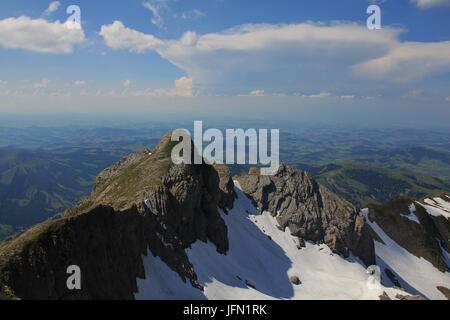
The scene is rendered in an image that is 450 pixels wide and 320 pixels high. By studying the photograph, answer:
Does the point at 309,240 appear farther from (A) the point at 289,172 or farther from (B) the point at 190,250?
(B) the point at 190,250

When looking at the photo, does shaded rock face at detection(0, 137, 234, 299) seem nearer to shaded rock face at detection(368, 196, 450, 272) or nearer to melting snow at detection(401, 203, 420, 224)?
shaded rock face at detection(368, 196, 450, 272)

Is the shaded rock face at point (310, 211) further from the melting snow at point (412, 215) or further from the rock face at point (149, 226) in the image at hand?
the melting snow at point (412, 215)

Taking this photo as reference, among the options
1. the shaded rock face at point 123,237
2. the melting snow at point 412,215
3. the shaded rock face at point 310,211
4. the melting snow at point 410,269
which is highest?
the shaded rock face at point 123,237

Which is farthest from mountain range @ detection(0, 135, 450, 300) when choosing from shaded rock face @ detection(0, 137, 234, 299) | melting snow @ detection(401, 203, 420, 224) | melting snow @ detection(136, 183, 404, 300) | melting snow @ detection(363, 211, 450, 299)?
melting snow @ detection(401, 203, 420, 224)

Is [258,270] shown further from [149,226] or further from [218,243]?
[149,226]

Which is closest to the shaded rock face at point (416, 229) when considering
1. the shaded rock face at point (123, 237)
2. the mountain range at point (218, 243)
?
the mountain range at point (218, 243)
